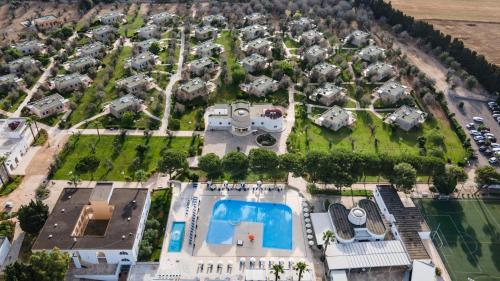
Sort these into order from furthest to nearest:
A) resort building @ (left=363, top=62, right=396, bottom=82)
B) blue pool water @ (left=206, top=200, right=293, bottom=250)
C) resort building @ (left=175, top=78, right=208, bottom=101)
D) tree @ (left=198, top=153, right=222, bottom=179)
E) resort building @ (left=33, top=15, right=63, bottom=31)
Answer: resort building @ (left=33, top=15, right=63, bottom=31)
resort building @ (left=363, top=62, right=396, bottom=82)
resort building @ (left=175, top=78, right=208, bottom=101)
tree @ (left=198, top=153, right=222, bottom=179)
blue pool water @ (left=206, top=200, right=293, bottom=250)

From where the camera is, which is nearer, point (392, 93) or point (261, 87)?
point (392, 93)

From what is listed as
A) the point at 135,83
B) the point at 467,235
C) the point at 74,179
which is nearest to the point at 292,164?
the point at 467,235

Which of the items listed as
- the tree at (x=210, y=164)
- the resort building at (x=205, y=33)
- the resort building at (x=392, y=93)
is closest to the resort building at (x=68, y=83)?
the resort building at (x=205, y=33)

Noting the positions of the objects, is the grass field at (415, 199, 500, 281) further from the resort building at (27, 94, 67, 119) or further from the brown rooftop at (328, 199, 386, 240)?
the resort building at (27, 94, 67, 119)

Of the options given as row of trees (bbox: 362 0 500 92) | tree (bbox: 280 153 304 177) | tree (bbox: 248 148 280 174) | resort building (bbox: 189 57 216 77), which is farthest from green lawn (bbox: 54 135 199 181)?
row of trees (bbox: 362 0 500 92)

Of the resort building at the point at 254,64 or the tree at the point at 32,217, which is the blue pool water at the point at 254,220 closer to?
the tree at the point at 32,217

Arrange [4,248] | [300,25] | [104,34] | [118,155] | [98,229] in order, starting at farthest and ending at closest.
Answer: [300,25]
[104,34]
[118,155]
[98,229]
[4,248]

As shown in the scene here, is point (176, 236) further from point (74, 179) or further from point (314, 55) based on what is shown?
point (314, 55)
